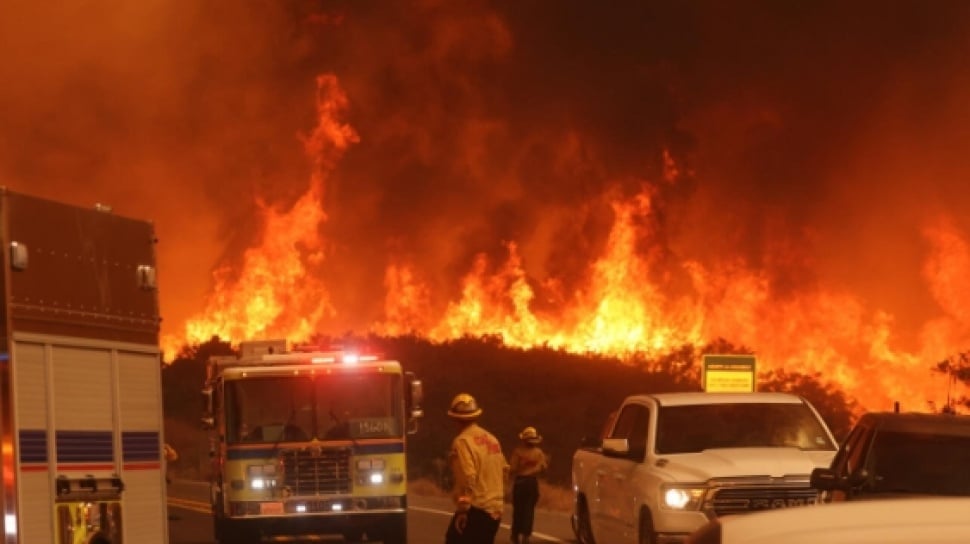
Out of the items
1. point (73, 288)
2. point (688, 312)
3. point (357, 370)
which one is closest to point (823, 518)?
point (73, 288)

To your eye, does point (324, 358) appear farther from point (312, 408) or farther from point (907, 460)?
point (907, 460)

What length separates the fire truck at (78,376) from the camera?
11648mm

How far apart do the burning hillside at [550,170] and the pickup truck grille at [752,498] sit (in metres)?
51.7

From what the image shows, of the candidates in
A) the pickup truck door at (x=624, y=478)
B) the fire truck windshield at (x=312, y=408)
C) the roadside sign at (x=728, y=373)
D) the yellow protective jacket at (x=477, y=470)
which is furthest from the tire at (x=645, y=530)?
the roadside sign at (x=728, y=373)

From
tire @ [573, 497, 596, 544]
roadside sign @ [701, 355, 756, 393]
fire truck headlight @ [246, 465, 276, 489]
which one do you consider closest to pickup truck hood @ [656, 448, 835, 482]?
tire @ [573, 497, 596, 544]

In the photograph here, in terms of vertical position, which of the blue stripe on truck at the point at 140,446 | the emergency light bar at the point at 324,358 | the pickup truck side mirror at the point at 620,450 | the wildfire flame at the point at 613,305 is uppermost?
the wildfire flame at the point at 613,305

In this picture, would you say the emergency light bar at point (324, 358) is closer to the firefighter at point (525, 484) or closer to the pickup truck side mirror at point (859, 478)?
the firefighter at point (525, 484)

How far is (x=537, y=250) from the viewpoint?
7938 centimetres

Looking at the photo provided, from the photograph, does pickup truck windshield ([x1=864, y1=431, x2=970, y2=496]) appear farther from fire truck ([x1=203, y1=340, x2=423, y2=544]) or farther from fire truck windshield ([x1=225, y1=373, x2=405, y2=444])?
fire truck windshield ([x1=225, y1=373, x2=405, y2=444])

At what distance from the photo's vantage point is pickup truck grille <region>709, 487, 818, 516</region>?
16.0 m

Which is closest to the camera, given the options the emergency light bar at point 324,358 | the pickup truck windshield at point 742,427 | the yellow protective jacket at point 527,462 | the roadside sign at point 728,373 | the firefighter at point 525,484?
the pickup truck windshield at point 742,427

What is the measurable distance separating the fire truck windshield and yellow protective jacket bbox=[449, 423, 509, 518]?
8.48 meters

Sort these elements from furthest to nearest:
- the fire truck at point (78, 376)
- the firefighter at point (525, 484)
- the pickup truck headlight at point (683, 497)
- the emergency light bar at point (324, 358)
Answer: the emergency light bar at point (324, 358) < the firefighter at point (525, 484) < the pickup truck headlight at point (683, 497) < the fire truck at point (78, 376)

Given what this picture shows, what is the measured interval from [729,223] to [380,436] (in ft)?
174
